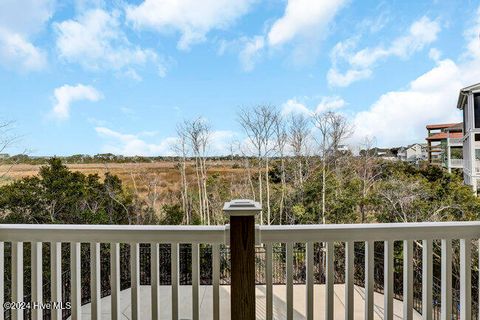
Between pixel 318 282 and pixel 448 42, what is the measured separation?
3.46 metres

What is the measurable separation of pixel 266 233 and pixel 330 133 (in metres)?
3.57

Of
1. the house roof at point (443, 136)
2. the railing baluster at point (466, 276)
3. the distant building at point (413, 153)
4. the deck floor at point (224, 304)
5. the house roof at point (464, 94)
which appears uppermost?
the house roof at point (464, 94)

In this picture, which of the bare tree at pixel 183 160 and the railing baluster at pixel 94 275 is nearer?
the railing baluster at pixel 94 275

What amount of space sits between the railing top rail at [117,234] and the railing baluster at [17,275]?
0.17 ft

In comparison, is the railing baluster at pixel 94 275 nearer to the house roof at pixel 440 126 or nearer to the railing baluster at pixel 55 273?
the railing baluster at pixel 55 273

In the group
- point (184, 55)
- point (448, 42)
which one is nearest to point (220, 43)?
point (184, 55)

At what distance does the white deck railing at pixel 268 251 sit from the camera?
1.45 metres

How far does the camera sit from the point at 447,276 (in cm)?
149

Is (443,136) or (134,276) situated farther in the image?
(443,136)

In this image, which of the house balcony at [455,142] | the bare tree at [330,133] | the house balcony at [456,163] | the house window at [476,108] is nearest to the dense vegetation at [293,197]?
the bare tree at [330,133]

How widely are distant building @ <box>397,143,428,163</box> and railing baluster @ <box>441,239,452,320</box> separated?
2812 millimetres

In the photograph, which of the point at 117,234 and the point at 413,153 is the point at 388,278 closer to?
the point at 117,234

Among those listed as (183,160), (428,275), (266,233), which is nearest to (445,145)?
(428,275)

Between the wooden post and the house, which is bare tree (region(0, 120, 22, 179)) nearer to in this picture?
the wooden post
